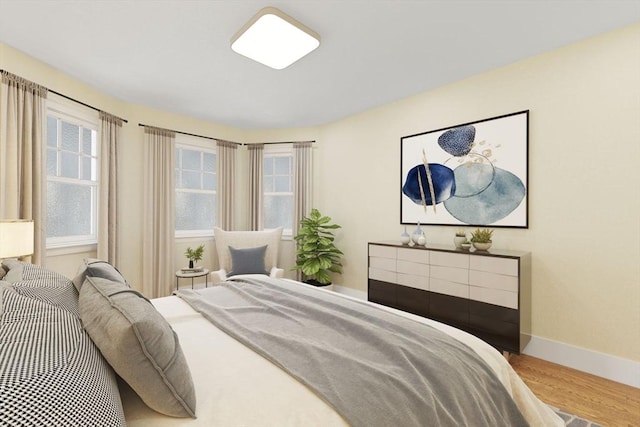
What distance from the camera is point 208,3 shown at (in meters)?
1.99

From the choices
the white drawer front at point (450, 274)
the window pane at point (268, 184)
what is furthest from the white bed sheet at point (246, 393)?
the window pane at point (268, 184)

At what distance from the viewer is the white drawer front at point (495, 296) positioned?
2369mm

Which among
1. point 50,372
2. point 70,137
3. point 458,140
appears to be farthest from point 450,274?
point 70,137

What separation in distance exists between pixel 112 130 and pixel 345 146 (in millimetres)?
2969

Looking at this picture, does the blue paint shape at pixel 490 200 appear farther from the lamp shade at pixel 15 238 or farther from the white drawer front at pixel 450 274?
the lamp shade at pixel 15 238

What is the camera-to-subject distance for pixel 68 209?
10.7 feet

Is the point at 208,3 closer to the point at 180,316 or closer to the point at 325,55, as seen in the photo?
the point at 325,55

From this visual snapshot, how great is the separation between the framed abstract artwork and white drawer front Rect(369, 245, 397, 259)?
0.55m

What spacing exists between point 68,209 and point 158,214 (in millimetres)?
937

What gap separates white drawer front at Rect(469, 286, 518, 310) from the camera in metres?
2.37

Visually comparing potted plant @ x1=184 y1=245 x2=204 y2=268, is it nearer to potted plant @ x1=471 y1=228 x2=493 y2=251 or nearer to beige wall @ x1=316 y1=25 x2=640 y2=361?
potted plant @ x1=471 y1=228 x2=493 y2=251

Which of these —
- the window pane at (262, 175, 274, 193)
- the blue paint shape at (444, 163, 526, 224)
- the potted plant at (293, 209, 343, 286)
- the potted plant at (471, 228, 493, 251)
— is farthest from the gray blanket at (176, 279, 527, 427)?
the window pane at (262, 175, 274, 193)

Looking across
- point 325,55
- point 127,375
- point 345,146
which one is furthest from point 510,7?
point 127,375

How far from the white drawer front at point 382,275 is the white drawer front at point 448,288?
45 centimetres
